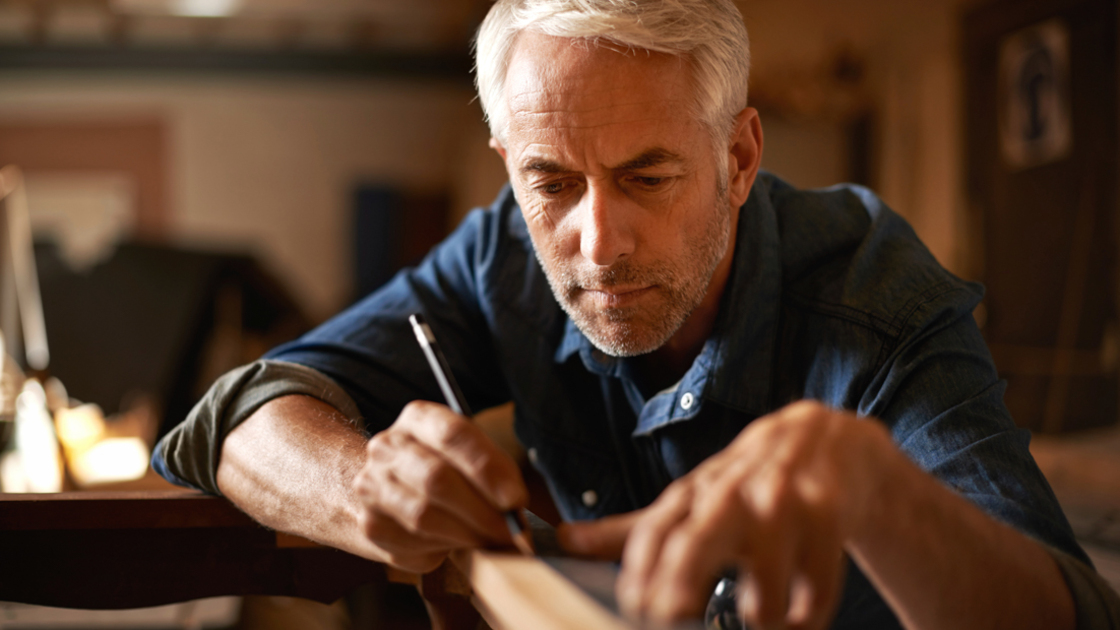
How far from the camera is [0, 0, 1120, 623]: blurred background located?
2979 mm

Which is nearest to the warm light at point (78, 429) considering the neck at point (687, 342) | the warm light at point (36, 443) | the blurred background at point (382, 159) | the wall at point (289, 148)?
the warm light at point (36, 443)

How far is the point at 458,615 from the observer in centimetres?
81

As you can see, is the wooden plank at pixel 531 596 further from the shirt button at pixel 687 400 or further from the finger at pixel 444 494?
the shirt button at pixel 687 400

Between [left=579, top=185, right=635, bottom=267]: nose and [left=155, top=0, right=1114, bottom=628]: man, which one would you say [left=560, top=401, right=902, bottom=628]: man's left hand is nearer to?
[left=155, top=0, right=1114, bottom=628]: man

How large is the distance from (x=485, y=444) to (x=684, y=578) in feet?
0.76

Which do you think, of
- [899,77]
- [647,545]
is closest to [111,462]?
[647,545]

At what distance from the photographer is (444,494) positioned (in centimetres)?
61

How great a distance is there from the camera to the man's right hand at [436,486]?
0.61 metres

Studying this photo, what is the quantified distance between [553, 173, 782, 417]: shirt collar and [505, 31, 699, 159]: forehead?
219mm

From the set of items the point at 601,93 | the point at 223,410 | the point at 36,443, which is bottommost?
the point at 36,443

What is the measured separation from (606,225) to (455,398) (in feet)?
0.90

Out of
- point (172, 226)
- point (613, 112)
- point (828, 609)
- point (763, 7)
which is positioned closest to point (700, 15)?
point (613, 112)

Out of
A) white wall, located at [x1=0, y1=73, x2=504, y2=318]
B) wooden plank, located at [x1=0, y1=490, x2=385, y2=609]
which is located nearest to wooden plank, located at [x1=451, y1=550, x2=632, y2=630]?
wooden plank, located at [x1=0, y1=490, x2=385, y2=609]

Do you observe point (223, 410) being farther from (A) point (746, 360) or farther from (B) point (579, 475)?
(A) point (746, 360)
